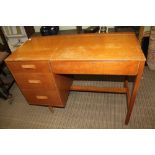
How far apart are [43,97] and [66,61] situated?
Result: 0.61 m

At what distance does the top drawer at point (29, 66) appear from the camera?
1.30 m

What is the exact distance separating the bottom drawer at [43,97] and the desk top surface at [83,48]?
0.42 m

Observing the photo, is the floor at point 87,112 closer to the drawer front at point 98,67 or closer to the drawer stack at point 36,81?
the drawer stack at point 36,81

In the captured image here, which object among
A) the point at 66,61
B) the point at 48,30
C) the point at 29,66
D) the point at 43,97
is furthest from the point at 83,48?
the point at 48,30

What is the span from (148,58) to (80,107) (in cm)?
124

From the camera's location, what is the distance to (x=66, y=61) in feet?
3.94

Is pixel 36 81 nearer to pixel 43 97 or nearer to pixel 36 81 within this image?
pixel 36 81

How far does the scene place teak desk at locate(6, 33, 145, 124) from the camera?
1150mm

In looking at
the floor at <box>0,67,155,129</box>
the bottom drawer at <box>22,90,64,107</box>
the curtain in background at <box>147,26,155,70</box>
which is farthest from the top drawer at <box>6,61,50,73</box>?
the curtain in background at <box>147,26,155,70</box>

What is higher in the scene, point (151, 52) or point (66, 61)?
point (66, 61)
